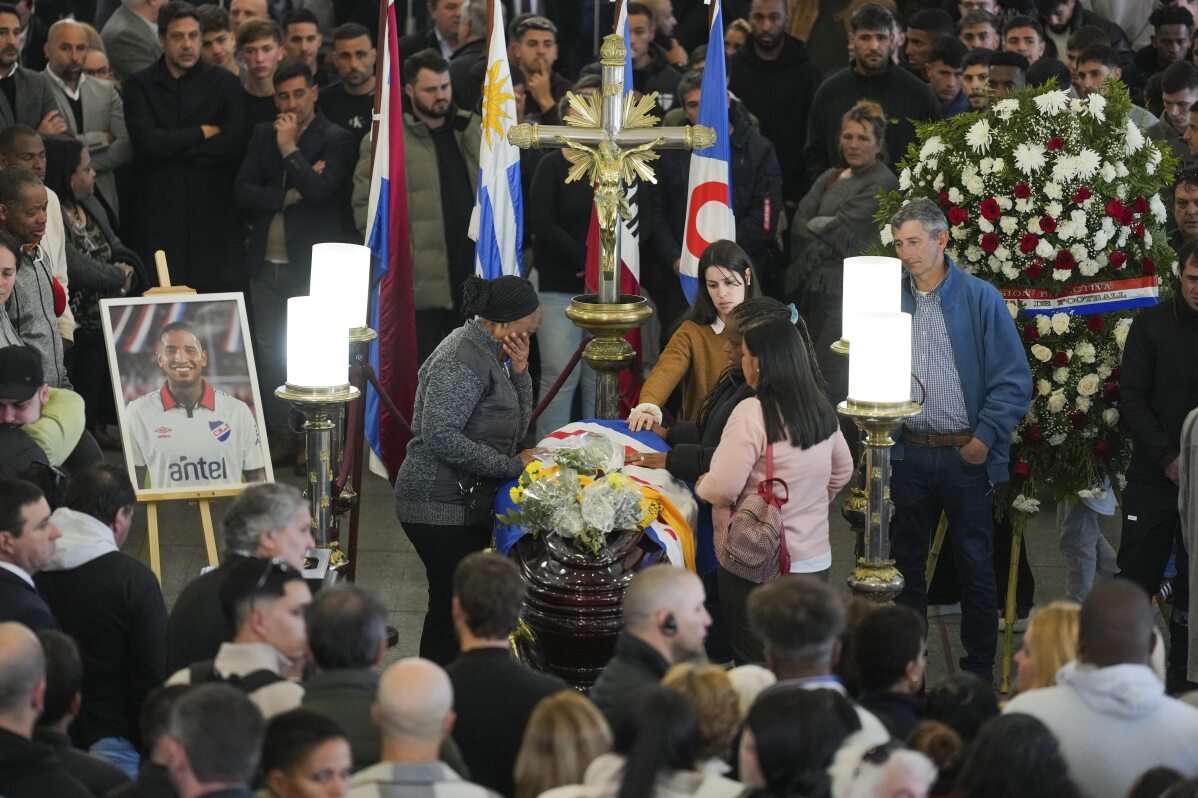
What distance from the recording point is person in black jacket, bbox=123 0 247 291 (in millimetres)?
10727

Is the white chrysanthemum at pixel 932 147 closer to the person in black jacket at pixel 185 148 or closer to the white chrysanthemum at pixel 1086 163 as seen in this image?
the white chrysanthemum at pixel 1086 163

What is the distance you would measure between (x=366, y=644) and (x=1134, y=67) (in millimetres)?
8912

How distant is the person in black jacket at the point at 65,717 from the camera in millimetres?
4828

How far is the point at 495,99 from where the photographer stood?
9.57m

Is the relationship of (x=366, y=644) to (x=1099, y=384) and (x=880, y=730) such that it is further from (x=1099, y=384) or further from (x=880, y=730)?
(x=1099, y=384)

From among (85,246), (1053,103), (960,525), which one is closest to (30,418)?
(85,246)

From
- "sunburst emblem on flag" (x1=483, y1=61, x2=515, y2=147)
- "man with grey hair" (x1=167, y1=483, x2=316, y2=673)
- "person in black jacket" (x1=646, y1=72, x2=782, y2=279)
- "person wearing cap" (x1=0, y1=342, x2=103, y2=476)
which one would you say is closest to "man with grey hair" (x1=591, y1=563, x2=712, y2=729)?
"man with grey hair" (x1=167, y1=483, x2=316, y2=673)

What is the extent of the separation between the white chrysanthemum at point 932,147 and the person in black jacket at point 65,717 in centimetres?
468

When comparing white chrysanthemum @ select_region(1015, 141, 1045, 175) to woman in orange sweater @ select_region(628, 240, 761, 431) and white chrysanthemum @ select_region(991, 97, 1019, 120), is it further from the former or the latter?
woman in orange sweater @ select_region(628, 240, 761, 431)

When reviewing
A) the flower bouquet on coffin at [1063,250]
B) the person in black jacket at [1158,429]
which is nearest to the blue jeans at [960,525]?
the flower bouquet on coffin at [1063,250]

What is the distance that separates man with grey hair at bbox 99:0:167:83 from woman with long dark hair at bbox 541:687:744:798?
8384 mm

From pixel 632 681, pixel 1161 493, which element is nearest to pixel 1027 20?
pixel 1161 493

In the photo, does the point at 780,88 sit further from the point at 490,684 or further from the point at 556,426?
the point at 490,684

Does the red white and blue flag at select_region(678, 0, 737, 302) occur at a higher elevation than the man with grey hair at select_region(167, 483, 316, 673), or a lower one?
higher
